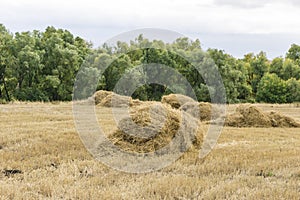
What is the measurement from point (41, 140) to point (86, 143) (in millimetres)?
1422

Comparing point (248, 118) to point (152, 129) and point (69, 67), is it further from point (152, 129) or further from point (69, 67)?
point (69, 67)

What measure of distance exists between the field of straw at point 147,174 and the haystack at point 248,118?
5.99 meters

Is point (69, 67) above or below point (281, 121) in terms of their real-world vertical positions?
above

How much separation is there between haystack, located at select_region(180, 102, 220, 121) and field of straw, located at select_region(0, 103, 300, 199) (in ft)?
23.7

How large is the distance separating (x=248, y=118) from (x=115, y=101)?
897 centimetres

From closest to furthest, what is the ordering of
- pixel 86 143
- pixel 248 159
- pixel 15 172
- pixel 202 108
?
pixel 15 172 → pixel 248 159 → pixel 86 143 → pixel 202 108

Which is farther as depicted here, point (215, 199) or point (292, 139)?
point (292, 139)

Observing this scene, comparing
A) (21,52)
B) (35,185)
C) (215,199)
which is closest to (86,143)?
(35,185)

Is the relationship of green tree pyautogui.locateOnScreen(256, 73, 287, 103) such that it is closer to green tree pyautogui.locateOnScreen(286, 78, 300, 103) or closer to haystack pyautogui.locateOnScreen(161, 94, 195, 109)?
green tree pyautogui.locateOnScreen(286, 78, 300, 103)

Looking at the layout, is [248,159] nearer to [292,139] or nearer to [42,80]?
[292,139]

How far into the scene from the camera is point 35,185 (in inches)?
260

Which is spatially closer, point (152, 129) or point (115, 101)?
point (152, 129)

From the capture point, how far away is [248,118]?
17.5 meters

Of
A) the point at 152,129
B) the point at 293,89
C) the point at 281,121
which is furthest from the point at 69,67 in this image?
the point at 152,129
